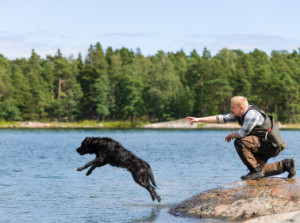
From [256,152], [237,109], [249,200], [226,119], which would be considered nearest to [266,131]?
[256,152]

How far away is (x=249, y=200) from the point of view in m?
10.1

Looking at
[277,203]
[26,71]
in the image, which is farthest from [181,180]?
[26,71]

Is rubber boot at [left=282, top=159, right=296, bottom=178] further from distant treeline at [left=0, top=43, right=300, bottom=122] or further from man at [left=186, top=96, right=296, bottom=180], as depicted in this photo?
distant treeline at [left=0, top=43, right=300, bottom=122]

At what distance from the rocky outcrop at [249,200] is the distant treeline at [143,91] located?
274 feet

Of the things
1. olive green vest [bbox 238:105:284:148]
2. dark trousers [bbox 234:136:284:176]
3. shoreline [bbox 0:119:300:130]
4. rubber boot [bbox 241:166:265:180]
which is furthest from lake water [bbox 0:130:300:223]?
shoreline [bbox 0:119:300:130]

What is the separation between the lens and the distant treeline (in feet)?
316

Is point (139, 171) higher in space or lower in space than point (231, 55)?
lower

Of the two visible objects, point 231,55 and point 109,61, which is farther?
point 231,55

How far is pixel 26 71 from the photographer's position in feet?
391

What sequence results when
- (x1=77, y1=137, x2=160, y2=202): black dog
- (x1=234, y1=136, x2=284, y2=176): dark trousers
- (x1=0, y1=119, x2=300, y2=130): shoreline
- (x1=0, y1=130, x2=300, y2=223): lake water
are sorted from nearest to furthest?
(x1=234, y1=136, x2=284, y2=176): dark trousers, (x1=77, y1=137, x2=160, y2=202): black dog, (x1=0, y1=130, x2=300, y2=223): lake water, (x1=0, y1=119, x2=300, y2=130): shoreline

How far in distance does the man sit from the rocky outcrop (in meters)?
0.31

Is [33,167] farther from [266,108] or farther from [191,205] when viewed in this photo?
[266,108]

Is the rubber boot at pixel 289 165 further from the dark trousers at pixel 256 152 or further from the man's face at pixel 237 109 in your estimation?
the man's face at pixel 237 109

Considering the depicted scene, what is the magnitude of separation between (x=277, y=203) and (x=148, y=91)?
91301mm
